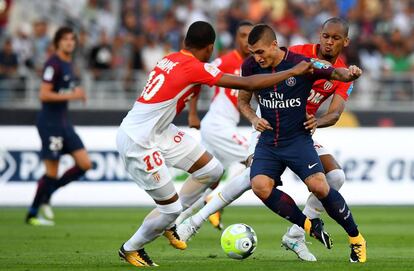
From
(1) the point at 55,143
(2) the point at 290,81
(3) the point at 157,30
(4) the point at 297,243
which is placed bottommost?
(1) the point at 55,143

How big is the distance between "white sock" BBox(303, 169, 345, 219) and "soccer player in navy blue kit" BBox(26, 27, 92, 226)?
560 cm

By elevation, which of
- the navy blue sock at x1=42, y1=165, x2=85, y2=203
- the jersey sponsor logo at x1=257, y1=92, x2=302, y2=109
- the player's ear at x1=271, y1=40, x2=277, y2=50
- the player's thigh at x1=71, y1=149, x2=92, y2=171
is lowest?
the navy blue sock at x1=42, y1=165, x2=85, y2=203

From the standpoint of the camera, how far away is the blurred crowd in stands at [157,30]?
2416 centimetres

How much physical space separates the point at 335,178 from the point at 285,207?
0.90 m

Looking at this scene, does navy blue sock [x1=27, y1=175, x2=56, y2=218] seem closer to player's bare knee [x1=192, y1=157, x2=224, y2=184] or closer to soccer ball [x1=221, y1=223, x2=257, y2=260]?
player's bare knee [x1=192, y1=157, x2=224, y2=184]

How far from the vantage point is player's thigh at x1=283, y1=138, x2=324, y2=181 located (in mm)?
10445

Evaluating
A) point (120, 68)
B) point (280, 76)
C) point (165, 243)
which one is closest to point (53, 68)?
point (165, 243)

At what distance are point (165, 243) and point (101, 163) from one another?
6.95 meters

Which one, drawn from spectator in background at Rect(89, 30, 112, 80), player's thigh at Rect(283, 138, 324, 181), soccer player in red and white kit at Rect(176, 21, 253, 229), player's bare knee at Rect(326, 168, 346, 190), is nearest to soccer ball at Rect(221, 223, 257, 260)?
player's thigh at Rect(283, 138, 324, 181)

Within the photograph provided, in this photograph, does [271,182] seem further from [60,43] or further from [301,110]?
[60,43]

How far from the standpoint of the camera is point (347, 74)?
9797 mm

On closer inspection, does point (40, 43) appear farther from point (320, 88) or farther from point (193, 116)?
point (320, 88)

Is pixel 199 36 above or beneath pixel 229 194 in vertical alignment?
above

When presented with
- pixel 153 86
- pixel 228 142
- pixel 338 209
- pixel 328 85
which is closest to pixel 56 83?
pixel 228 142
